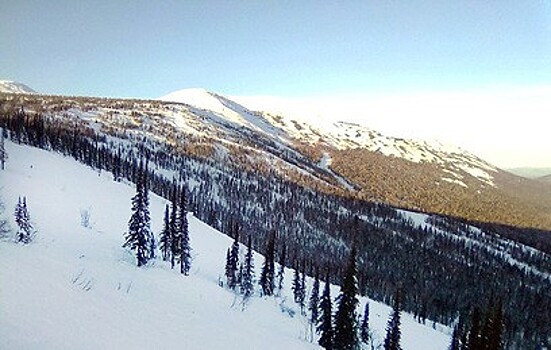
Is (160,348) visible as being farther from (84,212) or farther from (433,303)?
(433,303)

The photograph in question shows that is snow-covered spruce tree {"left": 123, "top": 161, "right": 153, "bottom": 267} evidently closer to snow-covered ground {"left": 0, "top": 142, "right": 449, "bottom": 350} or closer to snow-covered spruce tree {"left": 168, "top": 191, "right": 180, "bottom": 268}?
snow-covered ground {"left": 0, "top": 142, "right": 449, "bottom": 350}

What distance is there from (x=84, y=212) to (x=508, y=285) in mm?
173034

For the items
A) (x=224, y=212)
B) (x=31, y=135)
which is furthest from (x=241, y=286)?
(x=224, y=212)

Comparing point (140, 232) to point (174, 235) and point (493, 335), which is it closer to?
point (174, 235)

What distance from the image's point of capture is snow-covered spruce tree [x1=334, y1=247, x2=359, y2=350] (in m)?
39.4

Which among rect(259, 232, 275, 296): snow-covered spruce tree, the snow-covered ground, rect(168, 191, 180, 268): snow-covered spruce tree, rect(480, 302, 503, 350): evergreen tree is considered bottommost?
rect(259, 232, 275, 296): snow-covered spruce tree

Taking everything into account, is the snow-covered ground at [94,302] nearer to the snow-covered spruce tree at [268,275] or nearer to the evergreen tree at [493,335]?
the snow-covered spruce tree at [268,275]

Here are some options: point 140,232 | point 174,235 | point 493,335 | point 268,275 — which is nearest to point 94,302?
point 493,335

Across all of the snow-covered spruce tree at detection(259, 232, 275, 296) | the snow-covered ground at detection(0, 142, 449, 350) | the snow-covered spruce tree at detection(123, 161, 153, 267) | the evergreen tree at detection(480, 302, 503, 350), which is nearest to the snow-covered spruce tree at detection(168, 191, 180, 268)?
the snow-covered spruce tree at detection(123, 161, 153, 267)

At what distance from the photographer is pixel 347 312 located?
131 feet

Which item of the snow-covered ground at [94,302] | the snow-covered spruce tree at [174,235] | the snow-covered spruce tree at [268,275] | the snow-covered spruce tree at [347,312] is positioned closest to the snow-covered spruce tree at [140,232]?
the snow-covered ground at [94,302]

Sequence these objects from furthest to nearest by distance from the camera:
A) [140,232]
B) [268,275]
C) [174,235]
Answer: [268,275] < [174,235] < [140,232]

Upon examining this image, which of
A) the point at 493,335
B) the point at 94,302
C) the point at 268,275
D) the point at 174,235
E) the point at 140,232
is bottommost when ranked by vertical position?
the point at 268,275

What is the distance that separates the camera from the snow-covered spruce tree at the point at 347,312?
1553 inches
